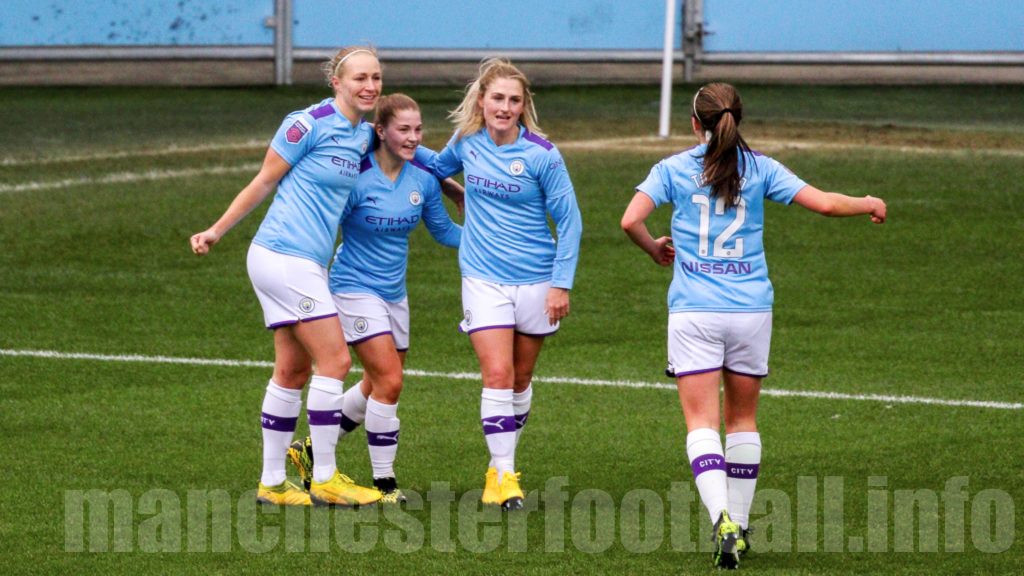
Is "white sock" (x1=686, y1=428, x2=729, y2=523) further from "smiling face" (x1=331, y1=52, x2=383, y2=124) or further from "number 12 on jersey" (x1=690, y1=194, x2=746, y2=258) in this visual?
"smiling face" (x1=331, y1=52, x2=383, y2=124)

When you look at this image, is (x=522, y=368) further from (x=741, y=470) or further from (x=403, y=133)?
(x=741, y=470)

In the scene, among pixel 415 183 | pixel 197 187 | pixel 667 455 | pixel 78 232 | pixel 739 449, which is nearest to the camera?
pixel 739 449

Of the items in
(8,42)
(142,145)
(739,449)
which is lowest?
(739,449)

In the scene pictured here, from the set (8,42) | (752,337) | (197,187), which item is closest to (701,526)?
(752,337)

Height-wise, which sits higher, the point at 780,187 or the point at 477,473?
the point at 780,187

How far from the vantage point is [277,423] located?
7129 millimetres

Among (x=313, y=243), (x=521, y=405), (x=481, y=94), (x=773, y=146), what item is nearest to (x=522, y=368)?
(x=521, y=405)

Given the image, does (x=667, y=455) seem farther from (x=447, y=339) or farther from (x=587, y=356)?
(x=447, y=339)

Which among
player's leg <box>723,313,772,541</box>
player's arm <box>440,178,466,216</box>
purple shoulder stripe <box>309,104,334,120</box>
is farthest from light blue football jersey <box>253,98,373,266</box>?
player's leg <box>723,313,772,541</box>

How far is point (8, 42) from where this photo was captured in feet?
78.3

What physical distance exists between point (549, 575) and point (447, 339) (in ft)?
16.6

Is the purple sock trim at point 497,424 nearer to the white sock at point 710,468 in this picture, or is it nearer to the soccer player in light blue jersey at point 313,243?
the soccer player in light blue jersey at point 313,243

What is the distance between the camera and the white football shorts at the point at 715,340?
20.5 feet

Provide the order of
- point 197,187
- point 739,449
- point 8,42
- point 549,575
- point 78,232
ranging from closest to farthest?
point 549,575 → point 739,449 → point 78,232 → point 197,187 → point 8,42
